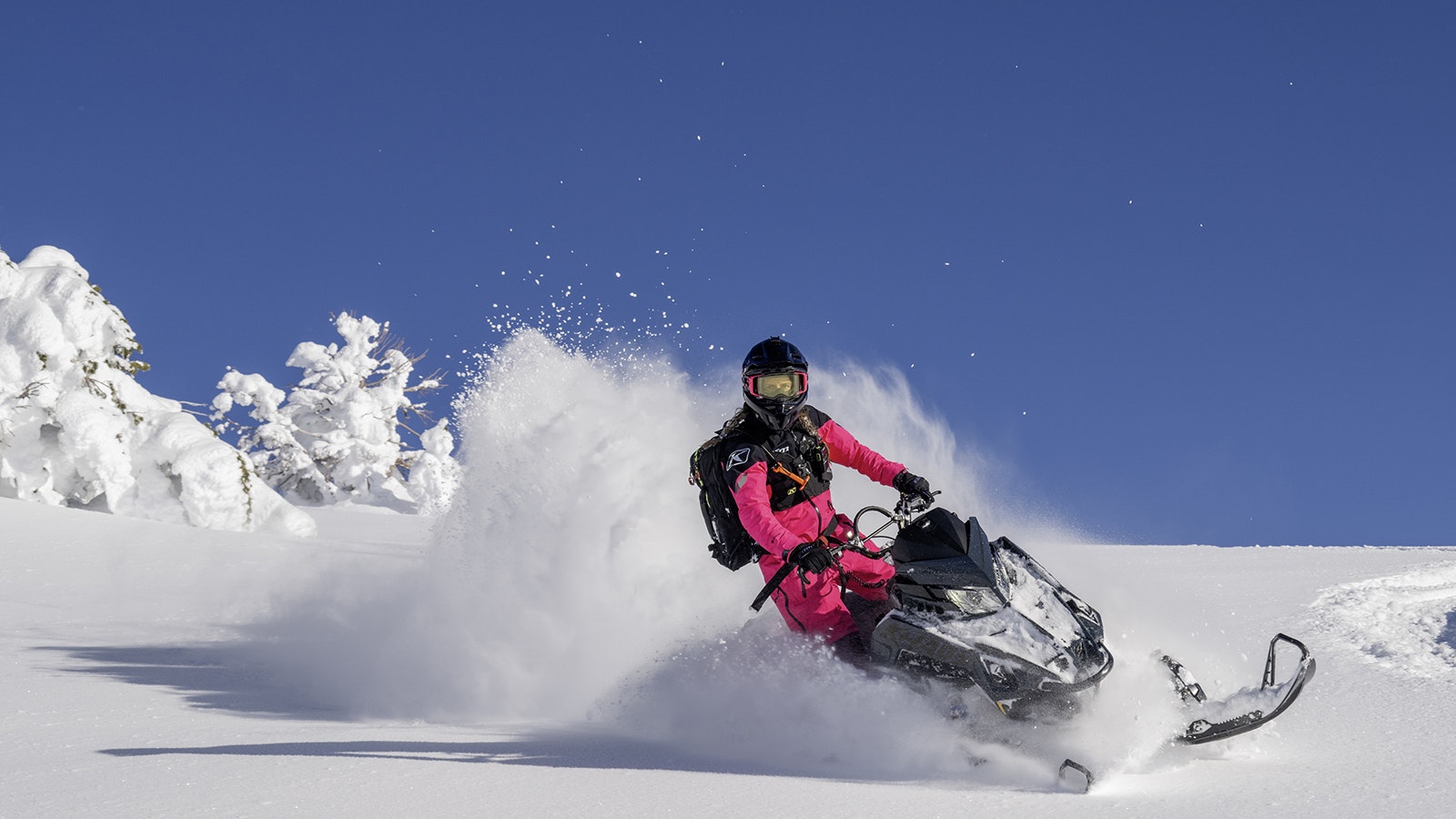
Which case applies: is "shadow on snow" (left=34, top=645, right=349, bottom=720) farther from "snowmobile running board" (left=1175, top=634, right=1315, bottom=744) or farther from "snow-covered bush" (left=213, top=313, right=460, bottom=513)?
"snow-covered bush" (left=213, top=313, right=460, bottom=513)

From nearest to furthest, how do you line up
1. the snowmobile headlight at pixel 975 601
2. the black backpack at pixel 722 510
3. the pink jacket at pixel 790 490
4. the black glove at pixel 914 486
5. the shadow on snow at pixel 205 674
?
1. the snowmobile headlight at pixel 975 601
2. the pink jacket at pixel 790 490
3. the black backpack at pixel 722 510
4. the black glove at pixel 914 486
5. the shadow on snow at pixel 205 674

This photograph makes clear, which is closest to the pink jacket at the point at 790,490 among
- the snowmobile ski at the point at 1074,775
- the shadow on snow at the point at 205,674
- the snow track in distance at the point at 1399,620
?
the snowmobile ski at the point at 1074,775

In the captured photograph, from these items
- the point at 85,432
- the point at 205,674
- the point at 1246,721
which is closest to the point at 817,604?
the point at 1246,721

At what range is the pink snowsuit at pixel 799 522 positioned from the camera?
17.3ft

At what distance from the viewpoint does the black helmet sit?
5.61 meters

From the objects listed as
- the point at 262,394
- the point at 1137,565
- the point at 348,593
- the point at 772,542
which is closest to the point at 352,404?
the point at 262,394

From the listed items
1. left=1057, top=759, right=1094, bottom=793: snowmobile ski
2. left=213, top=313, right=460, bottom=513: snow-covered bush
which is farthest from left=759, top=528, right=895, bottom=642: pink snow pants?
left=213, top=313, right=460, bottom=513: snow-covered bush

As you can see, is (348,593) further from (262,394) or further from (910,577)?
(262,394)

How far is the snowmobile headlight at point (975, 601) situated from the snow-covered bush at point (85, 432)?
1651cm

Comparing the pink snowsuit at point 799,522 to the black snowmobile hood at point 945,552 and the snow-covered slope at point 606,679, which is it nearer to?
the snow-covered slope at point 606,679

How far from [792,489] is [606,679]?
1901 millimetres

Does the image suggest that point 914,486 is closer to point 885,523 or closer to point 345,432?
point 885,523

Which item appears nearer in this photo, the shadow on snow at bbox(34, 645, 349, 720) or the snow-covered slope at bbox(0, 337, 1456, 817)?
the snow-covered slope at bbox(0, 337, 1456, 817)

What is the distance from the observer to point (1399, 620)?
7.10 m
